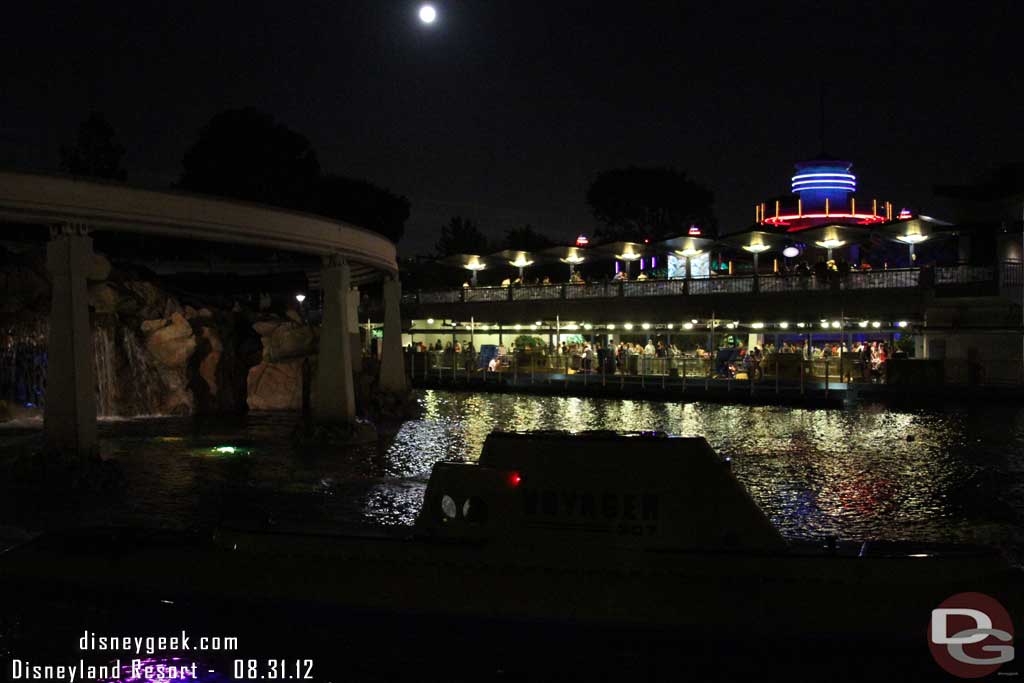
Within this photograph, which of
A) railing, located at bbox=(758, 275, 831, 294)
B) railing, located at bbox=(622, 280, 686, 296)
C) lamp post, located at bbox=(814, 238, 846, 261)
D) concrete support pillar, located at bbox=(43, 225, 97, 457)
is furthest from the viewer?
railing, located at bbox=(622, 280, 686, 296)

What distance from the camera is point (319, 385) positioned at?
26.2m

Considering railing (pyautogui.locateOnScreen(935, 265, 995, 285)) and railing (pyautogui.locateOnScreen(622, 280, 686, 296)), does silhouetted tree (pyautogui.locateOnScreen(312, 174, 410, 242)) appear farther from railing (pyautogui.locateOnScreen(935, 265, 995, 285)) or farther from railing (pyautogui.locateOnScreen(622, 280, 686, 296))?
railing (pyautogui.locateOnScreen(935, 265, 995, 285))

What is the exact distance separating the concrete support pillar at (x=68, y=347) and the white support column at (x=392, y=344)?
14517 mm

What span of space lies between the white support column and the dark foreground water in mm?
1906

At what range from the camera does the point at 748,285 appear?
51.9m

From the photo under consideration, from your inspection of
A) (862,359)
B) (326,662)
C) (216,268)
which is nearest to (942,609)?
(326,662)

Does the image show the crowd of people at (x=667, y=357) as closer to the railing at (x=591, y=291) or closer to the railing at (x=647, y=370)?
the railing at (x=647, y=370)

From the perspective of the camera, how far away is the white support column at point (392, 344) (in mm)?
32688

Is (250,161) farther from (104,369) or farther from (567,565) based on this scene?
(567,565)

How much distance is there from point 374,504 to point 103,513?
15.2ft

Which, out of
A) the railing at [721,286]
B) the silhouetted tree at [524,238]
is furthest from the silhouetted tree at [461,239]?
the railing at [721,286]

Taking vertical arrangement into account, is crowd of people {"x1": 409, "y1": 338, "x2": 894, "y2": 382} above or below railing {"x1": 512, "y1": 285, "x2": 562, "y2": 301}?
below

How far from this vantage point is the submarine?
943 centimetres

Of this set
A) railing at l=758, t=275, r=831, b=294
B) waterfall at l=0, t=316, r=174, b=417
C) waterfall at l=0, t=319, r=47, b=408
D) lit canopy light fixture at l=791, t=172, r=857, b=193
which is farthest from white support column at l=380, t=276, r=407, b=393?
lit canopy light fixture at l=791, t=172, r=857, b=193
